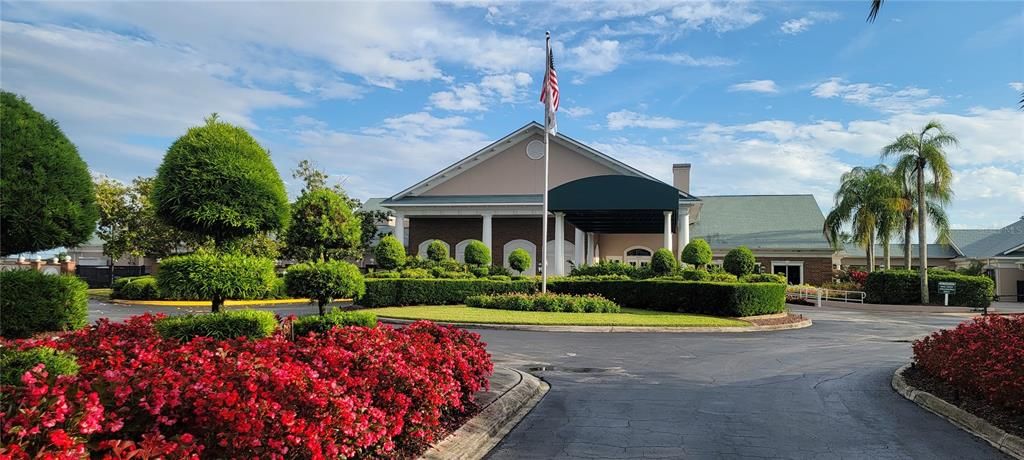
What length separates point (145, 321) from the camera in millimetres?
9062

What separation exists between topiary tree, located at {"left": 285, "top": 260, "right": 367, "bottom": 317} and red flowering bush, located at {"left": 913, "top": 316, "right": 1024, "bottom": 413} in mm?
9463

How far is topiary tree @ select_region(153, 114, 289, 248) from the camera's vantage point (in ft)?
33.6

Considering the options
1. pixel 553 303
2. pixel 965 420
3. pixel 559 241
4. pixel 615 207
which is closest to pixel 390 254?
pixel 559 241

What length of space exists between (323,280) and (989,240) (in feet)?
190

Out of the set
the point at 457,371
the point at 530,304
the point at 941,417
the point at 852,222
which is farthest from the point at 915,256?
the point at 457,371

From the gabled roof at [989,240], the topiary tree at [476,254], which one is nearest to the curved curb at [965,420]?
the topiary tree at [476,254]

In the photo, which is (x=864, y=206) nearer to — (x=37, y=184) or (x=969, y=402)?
(x=969, y=402)

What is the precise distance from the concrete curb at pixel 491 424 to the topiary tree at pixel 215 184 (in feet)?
15.8

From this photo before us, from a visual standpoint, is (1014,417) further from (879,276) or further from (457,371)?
(879,276)

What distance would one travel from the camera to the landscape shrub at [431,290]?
26828mm

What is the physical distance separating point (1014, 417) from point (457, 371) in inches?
239

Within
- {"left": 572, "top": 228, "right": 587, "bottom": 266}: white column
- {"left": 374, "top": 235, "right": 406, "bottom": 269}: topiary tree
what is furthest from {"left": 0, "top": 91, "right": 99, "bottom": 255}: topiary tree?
{"left": 572, "top": 228, "right": 587, "bottom": 266}: white column

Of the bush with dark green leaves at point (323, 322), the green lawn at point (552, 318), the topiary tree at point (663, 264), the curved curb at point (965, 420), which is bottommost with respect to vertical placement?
the curved curb at point (965, 420)

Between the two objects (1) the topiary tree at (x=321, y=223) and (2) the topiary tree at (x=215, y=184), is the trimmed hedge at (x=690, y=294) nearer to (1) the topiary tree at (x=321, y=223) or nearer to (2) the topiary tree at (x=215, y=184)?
(1) the topiary tree at (x=321, y=223)
